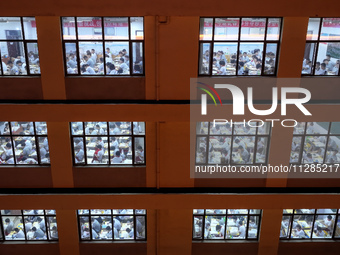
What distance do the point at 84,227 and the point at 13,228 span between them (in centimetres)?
179

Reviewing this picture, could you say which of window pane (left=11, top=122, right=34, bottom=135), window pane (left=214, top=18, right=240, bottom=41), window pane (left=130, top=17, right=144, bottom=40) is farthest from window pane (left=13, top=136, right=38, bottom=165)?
window pane (left=214, top=18, right=240, bottom=41)

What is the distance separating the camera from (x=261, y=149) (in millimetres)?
7930

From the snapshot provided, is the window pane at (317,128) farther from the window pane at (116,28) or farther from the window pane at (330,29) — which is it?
the window pane at (116,28)

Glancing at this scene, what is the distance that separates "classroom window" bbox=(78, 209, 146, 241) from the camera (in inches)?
339

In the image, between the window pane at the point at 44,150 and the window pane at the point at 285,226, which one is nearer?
the window pane at the point at 44,150

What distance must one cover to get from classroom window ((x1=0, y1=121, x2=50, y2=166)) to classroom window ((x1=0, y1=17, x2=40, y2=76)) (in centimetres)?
119

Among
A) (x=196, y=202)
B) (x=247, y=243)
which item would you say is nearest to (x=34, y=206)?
(x=196, y=202)

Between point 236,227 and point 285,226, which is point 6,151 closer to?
point 236,227

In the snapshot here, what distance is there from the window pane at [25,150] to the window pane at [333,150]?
21.9 feet

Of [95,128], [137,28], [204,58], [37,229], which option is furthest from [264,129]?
[37,229]

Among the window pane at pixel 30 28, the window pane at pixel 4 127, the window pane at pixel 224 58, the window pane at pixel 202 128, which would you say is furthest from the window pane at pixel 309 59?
the window pane at pixel 4 127

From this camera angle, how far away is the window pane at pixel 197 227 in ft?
28.3

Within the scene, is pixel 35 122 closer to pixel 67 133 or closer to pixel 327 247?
pixel 67 133

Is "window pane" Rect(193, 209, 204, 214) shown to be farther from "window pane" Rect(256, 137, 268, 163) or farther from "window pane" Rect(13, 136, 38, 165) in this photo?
"window pane" Rect(13, 136, 38, 165)
